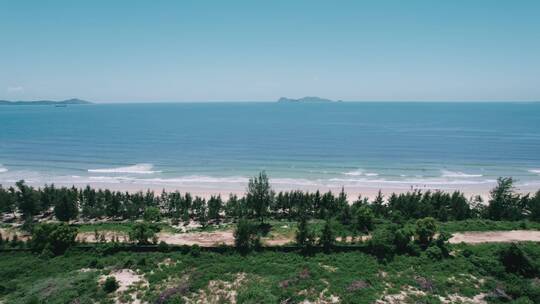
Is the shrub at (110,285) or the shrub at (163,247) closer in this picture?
the shrub at (110,285)

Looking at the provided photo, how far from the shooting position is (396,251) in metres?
28.5

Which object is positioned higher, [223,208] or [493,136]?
[493,136]

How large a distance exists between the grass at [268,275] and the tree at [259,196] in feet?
30.2

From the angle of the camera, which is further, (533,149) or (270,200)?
(533,149)

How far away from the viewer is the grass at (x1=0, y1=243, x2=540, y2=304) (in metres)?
22.4

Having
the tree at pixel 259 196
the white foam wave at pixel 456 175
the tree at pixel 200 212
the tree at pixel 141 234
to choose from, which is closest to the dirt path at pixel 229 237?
the tree at pixel 141 234

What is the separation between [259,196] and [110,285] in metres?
18.7

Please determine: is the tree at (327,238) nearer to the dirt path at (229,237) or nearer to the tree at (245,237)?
the dirt path at (229,237)

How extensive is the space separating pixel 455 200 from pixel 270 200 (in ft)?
83.4

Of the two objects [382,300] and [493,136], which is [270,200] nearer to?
[382,300]

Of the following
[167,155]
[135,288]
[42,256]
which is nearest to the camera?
[135,288]

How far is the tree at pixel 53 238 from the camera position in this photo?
28703mm

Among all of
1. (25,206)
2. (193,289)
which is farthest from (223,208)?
(25,206)

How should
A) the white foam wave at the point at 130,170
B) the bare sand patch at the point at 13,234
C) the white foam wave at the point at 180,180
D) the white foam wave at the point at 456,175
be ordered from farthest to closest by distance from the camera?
the white foam wave at the point at 130,170, the white foam wave at the point at 456,175, the white foam wave at the point at 180,180, the bare sand patch at the point at 13,234
